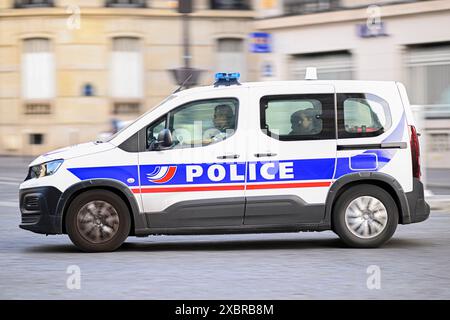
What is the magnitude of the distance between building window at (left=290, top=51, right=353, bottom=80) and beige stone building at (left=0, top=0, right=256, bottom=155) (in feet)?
18.6

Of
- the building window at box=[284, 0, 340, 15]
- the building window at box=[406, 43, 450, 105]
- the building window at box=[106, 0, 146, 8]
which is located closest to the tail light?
the building window at box=[406, 43, 450, 105]

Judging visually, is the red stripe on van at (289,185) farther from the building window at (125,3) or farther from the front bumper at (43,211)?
the building window at (125,3)

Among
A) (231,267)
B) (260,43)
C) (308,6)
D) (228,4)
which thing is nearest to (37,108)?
(228,4)

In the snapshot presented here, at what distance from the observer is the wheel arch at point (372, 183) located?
10320 mm

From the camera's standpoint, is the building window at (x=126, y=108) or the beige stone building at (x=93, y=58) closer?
the beige stone building at (x=93, y=58)

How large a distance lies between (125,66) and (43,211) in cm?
2457

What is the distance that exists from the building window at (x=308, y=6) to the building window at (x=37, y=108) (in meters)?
9.41

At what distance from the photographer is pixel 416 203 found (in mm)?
10484

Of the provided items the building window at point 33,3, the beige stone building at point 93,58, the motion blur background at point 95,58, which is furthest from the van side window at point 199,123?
the building window at point 33,3

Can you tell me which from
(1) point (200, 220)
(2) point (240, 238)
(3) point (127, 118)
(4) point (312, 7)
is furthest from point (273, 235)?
(3) point (127, 118)

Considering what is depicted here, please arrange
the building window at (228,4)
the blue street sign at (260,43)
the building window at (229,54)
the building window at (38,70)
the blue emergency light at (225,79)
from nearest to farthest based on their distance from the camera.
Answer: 1. the blue emergency light at (225,79)
2. the blue street sign at (260,43)
3. the building window at (38,70)
4. the building window at (228,4)
5. the building window at (229,54)

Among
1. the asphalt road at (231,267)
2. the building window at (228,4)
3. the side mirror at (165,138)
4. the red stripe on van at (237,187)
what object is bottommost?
the asphalt road at (231,267)

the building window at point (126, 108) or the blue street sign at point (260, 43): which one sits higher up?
the blue street sign at point (260, 43)

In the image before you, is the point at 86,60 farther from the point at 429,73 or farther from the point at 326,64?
the point at 429,73
